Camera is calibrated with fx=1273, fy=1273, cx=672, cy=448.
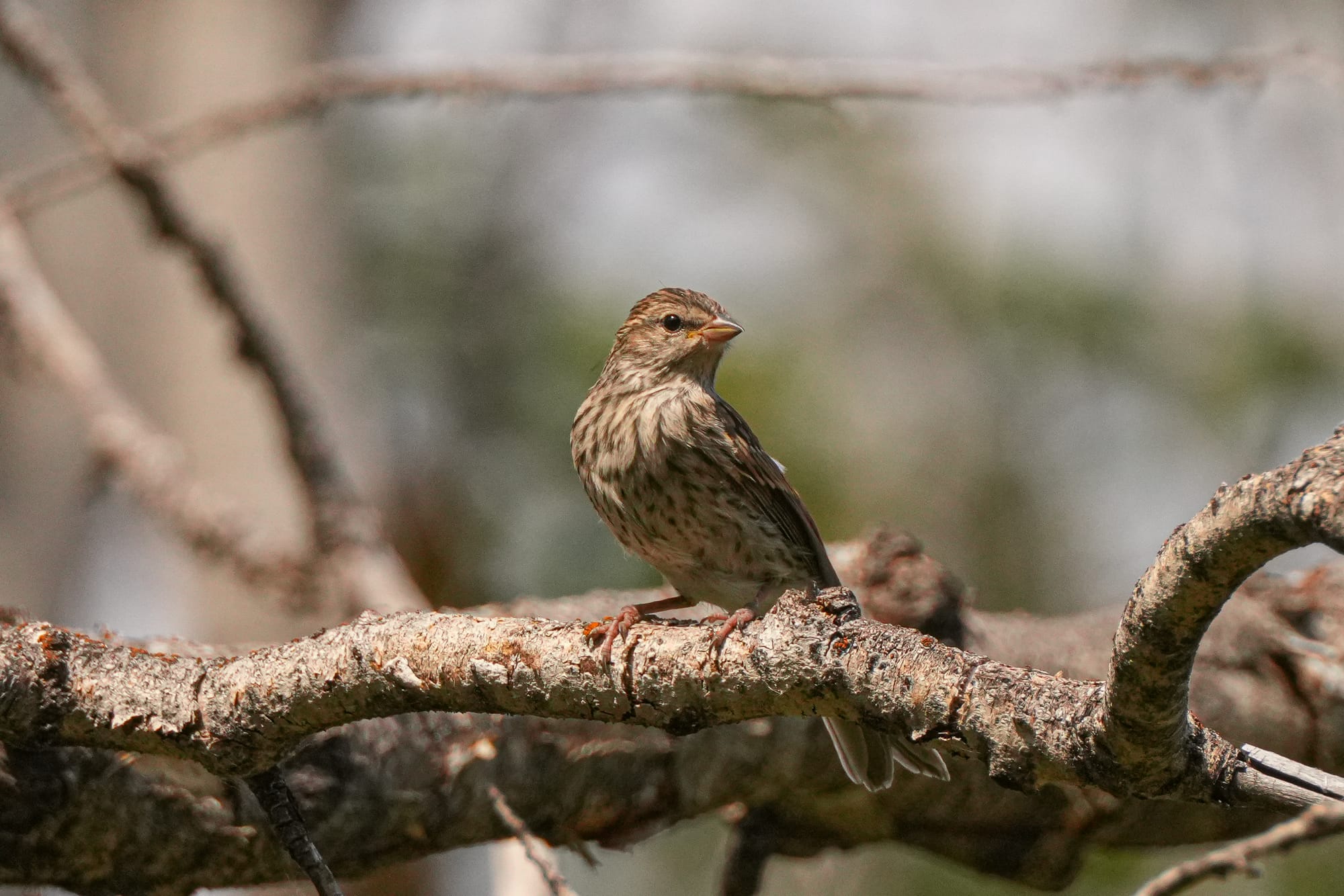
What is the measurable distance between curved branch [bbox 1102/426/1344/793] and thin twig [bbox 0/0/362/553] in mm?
3433

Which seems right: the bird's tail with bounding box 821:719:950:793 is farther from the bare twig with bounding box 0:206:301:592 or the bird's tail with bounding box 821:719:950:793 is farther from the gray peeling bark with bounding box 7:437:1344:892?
the bare twig with bounding box 0:206:301:592

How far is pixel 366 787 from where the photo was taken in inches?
119

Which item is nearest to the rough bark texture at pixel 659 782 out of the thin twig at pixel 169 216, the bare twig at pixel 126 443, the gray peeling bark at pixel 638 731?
the gray peeling bark at pixel 638 731

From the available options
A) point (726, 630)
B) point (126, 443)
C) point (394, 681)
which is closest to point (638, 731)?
point (394, 681)

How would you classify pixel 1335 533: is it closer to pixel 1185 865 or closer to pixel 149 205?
pixel 1185 865

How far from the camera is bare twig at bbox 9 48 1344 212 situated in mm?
3822

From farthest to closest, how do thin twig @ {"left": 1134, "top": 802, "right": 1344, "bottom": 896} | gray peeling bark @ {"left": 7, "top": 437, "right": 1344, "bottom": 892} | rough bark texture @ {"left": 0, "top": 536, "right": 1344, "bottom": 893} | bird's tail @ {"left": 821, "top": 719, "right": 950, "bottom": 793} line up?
bird's tail @ {"left": 821, "top": 719, "right": 950, "bottom": 793} < rough bark texture @ {"left": 0, "top": 536, "right": 1344, "bottom": 893} < gray peeling bark @ {"left": 7, "top": 437, "right": 1344, "bottom": 892} < thin twig @ {"left": 1134, "top": 802, "right": 1344, "bottom": 896}

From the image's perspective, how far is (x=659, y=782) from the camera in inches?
141

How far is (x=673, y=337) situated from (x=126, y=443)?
213 cm

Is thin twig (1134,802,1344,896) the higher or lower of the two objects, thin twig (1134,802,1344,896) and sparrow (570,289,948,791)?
the lower

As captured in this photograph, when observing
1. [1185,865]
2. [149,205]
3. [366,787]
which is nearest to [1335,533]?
[1185,865]

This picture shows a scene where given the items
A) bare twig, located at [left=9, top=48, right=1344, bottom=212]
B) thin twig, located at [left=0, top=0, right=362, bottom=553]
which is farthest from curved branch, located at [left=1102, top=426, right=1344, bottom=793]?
thin twig, located at [left=0, top=0, right=362, bottom=553]

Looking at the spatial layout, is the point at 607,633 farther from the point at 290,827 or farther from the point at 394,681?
A: the point at 290,827

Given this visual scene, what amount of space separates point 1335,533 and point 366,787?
2272mm
